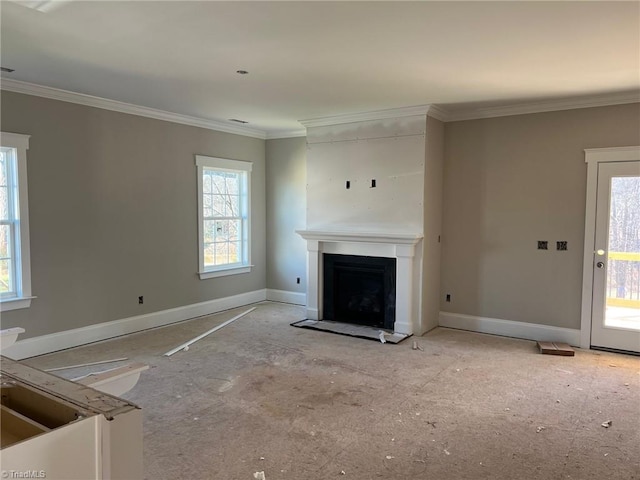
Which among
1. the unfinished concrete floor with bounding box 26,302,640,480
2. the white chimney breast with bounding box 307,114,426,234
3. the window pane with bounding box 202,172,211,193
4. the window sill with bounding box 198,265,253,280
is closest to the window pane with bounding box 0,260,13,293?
the unfinished concrete floor with bounding box 26,302,640,480

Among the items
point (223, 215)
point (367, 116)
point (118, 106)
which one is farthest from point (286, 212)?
point (118, 106)

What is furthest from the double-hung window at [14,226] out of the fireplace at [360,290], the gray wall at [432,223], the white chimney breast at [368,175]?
the gray wall at [432,223]

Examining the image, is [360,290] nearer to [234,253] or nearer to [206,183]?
[234,253]

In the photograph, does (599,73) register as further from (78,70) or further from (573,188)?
(78,70)

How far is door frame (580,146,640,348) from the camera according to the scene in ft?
15.4

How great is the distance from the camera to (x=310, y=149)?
603 cm

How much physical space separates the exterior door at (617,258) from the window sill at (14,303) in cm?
575

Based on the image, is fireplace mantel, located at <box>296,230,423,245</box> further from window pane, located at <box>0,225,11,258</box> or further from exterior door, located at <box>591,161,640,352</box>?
window pane, located at <box>0,225,11,258</box>

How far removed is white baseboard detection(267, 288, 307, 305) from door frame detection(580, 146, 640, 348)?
362 centimetres

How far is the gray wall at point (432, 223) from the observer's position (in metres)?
5.31

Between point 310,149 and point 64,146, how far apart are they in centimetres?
285

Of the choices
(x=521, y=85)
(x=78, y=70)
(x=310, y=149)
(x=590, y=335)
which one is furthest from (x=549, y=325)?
(x=78, y=70)

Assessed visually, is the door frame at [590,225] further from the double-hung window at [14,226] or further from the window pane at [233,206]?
the double-hung window at [14,226]

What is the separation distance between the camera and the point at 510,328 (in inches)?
209
